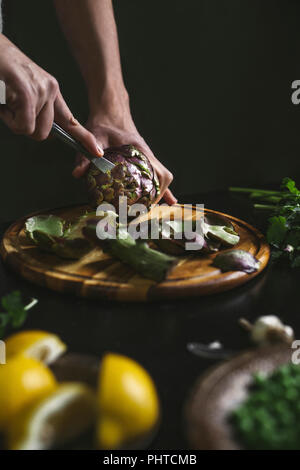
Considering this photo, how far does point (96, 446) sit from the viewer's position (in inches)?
22.5

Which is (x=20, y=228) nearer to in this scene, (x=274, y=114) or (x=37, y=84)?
(x=37, y=84)

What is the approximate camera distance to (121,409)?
0.56 metres

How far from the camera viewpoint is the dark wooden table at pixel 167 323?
2.59 feet

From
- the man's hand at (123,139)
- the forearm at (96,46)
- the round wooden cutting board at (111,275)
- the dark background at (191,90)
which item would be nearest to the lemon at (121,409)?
the round wooden cutting board at (111,275)

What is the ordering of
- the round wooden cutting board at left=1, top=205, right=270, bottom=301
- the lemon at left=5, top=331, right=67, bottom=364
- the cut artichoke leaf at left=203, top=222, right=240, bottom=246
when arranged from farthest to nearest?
1. the cut artichoke leaf at left=203, top=222, right=240, bottom=246
2. the round wooden cutting board at left=1, top=205, right=270, bottom=301
3. the lemon at left=5, top=331, right=67, bottom=364

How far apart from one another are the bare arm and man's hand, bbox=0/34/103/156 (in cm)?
A: 41

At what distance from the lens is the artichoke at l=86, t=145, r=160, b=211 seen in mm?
1497

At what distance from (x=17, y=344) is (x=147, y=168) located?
0.94 metres

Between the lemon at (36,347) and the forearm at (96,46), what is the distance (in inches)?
45.3

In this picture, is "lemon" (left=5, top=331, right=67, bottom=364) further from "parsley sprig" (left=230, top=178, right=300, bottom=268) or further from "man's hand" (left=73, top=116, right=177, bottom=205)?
"man's hand" (left=73, top=116, right=177, bottom=205)

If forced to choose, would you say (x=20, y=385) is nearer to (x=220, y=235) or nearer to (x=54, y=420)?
(x=54, y=420)

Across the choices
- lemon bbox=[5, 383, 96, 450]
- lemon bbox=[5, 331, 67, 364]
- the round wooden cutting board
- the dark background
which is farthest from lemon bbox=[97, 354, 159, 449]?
the dark background

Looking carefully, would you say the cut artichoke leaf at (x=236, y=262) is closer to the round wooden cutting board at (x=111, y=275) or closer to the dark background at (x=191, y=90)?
the round wooden cutting board at (x=111, y=275)
